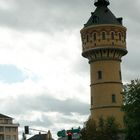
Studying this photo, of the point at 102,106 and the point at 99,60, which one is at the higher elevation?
the point at 99,60

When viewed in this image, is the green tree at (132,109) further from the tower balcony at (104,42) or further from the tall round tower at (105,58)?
the tower balcony at (104,42)

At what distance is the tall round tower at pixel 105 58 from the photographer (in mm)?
106875

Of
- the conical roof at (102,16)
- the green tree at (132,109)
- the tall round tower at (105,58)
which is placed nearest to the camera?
the green tree at (132,109)

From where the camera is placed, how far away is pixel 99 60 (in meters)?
109

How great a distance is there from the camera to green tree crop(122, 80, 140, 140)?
8331 cm

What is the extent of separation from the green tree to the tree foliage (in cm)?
1068

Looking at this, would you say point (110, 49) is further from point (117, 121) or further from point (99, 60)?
point (117, 121)

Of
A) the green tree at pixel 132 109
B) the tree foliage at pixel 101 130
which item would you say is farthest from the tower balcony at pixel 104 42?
the green tree at pixel 132 109

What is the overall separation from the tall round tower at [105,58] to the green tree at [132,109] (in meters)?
18.7

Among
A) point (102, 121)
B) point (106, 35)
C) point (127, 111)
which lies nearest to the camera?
point (127, 111)

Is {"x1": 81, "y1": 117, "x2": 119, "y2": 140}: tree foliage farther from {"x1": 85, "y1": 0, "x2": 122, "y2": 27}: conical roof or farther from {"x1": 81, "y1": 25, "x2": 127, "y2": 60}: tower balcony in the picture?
{"x1": 85, "y1": 0, "x2": 122, "y2": 27}: conical roof

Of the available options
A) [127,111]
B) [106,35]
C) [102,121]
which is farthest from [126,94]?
[106,35]

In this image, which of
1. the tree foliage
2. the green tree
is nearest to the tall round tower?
the tree foliage

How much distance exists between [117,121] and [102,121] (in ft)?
17.3
